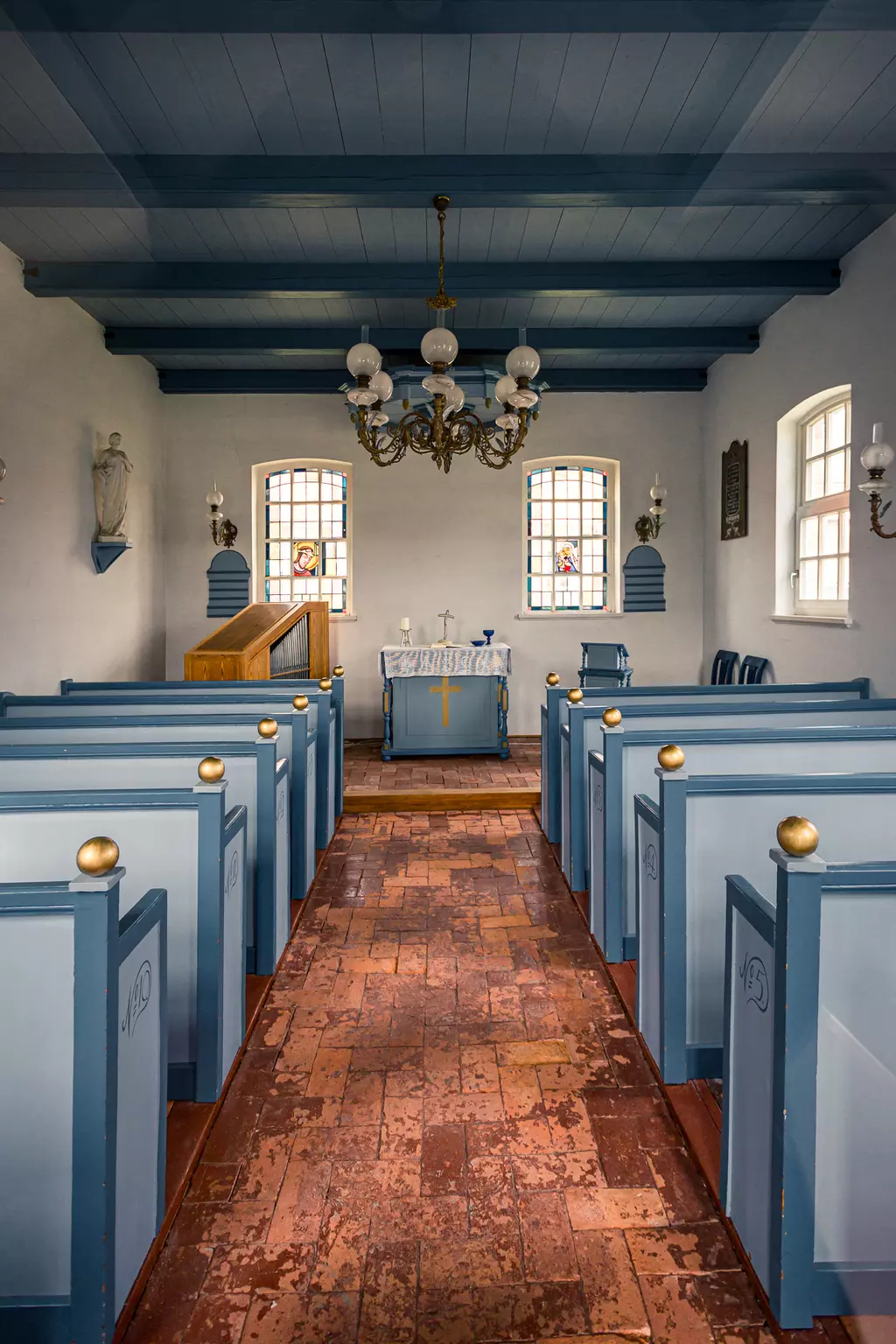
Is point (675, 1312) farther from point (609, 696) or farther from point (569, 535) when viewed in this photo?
point (569, 535)

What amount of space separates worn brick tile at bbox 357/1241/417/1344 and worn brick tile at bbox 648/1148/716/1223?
23.2 inches

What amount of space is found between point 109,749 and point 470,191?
3017 mm

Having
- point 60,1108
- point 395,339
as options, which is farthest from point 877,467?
point 60,1108

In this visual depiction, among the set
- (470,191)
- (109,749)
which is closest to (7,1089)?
(109,749)

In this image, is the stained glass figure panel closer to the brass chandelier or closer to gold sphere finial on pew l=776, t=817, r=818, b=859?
the brass chandelier

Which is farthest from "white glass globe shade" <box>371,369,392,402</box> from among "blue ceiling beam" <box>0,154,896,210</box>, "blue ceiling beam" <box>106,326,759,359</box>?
"blue ceiling beam" <box>106,326,759,359</box>

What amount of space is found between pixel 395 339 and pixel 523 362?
278 cm

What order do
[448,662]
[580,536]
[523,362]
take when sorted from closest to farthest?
1. [523,362]
2. [448,662]
3. [580,536]

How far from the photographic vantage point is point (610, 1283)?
162 cm

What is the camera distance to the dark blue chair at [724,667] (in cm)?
692

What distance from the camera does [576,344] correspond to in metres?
6.27

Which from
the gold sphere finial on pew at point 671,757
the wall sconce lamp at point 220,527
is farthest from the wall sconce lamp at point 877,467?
the wall sconce lamp at point 220,527

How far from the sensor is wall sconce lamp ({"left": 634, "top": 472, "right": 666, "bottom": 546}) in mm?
7570

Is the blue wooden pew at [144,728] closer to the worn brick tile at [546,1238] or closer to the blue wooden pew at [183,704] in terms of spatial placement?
the blue wooden pew at [183,704]
